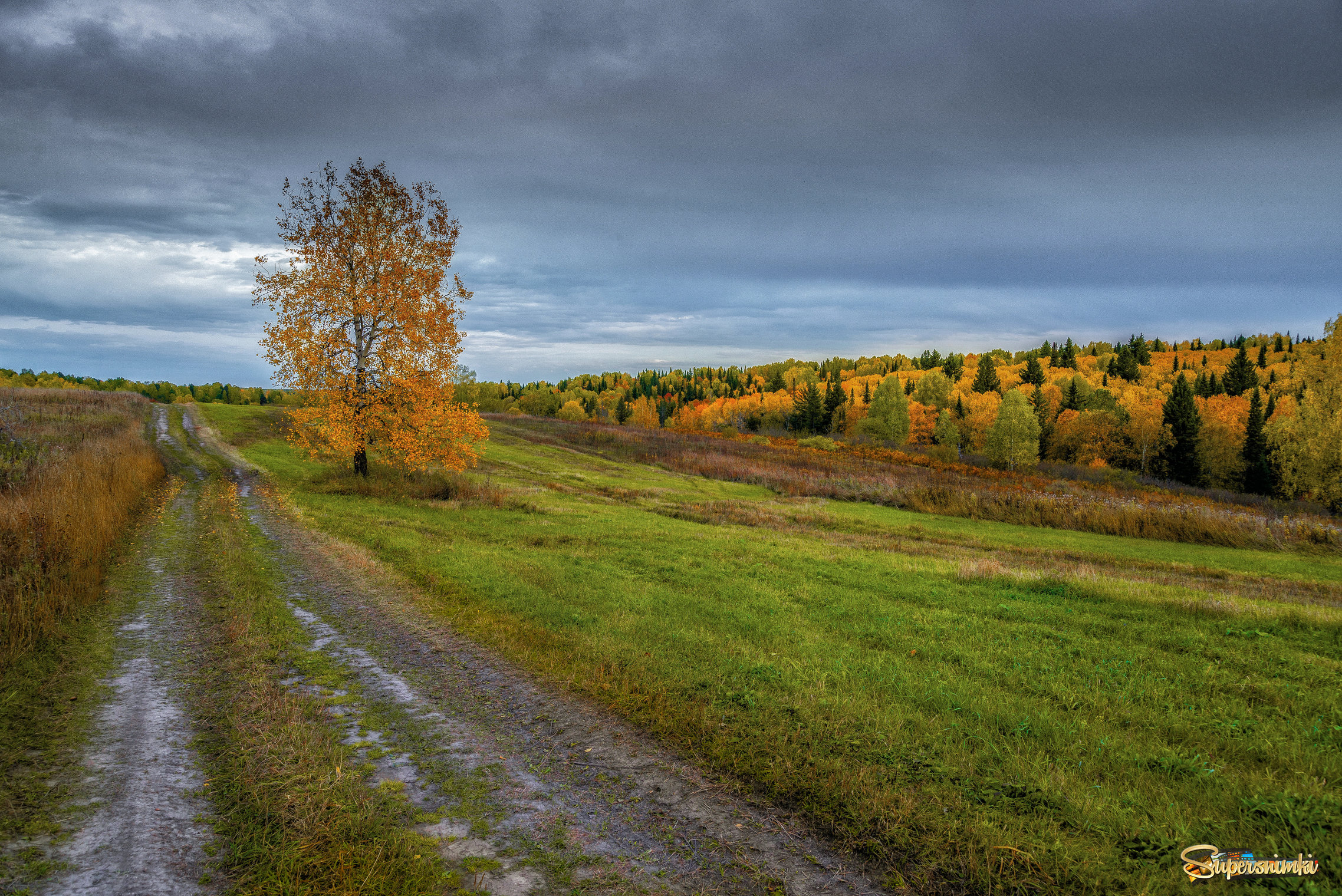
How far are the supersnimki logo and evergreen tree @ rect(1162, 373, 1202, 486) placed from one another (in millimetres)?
108620

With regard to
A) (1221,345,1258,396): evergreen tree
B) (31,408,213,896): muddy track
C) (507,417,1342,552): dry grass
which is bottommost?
(507,417,1342,552): dry grass

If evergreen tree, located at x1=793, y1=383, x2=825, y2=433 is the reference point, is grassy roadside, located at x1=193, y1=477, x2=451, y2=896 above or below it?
below

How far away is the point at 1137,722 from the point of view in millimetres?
7039

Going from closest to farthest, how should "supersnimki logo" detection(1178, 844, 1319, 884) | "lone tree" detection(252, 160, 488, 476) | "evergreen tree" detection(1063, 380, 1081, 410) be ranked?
"supersnimki logo" detection(1178, 844, 1319, 884), "lone tree" detection(252, 160, 488, 476), "evergreen tree" detection(1063, 380, 1081, 410)

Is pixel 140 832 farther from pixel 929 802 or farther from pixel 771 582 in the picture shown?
pixel 771 582

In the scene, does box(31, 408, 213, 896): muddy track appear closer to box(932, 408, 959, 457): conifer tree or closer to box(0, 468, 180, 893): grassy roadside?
box(0, 468, 180, 893): grassy roadside

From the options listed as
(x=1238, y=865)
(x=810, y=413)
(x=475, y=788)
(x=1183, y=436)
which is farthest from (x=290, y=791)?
(x=810, y=413)

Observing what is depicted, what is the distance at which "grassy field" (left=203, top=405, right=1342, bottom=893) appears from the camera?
4.91 m

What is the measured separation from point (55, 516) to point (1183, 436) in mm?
118246

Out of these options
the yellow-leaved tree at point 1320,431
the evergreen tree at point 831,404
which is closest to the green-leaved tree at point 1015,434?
the evergreen tree at point 831,404

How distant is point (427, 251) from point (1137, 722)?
2796 cm

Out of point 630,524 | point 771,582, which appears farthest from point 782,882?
point 630,524

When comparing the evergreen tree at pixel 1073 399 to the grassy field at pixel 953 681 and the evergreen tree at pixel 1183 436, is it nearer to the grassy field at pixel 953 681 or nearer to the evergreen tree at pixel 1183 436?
the evergreen tree at pixel 1183 436

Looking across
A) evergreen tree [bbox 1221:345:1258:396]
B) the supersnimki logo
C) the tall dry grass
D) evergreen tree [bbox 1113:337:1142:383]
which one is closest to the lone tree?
the tall dry grass
